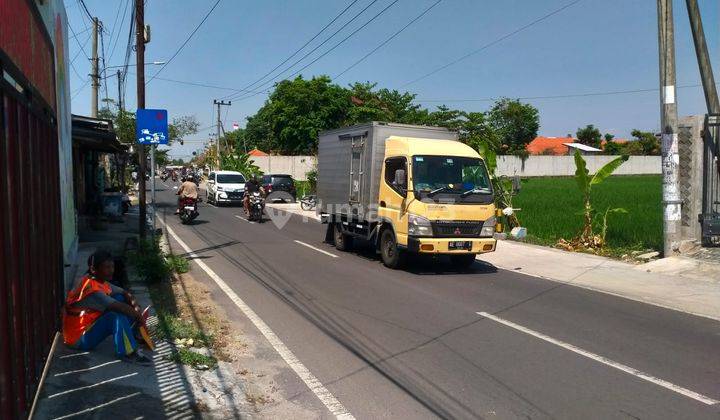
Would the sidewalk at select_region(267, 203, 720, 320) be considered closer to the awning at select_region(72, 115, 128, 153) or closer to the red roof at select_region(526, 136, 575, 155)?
the awning at select_region(72, 115, 128, 153)

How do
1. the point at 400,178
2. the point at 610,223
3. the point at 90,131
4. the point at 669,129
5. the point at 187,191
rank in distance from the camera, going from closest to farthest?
the point at 400,178 → the point at 669,129 → the point at 90,131 → the point at 610,223 → the point at 187,191

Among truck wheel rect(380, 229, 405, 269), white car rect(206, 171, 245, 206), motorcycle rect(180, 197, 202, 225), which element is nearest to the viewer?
truck wheel rect(380, 229, 405, 269)

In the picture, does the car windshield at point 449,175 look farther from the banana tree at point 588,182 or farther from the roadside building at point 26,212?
the roadside building at point 26,212

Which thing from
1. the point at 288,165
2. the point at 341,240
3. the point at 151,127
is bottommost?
the point at 341,240

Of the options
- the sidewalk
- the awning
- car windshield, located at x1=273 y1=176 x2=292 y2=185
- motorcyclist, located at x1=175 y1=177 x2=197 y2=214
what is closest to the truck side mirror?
the sidewalk

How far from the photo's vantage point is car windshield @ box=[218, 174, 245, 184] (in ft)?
102

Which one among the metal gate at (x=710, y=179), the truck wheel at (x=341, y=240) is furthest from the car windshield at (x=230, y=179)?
the metal gate at (x=710, y=179)

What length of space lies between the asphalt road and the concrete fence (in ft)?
115

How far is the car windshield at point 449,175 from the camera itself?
37.4 feet

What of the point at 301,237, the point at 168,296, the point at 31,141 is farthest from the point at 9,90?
the point at 301,237

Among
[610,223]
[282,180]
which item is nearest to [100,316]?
[610,223]

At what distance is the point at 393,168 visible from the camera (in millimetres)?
12109

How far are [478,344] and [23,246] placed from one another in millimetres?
4696

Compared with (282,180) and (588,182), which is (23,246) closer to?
(588,182)
